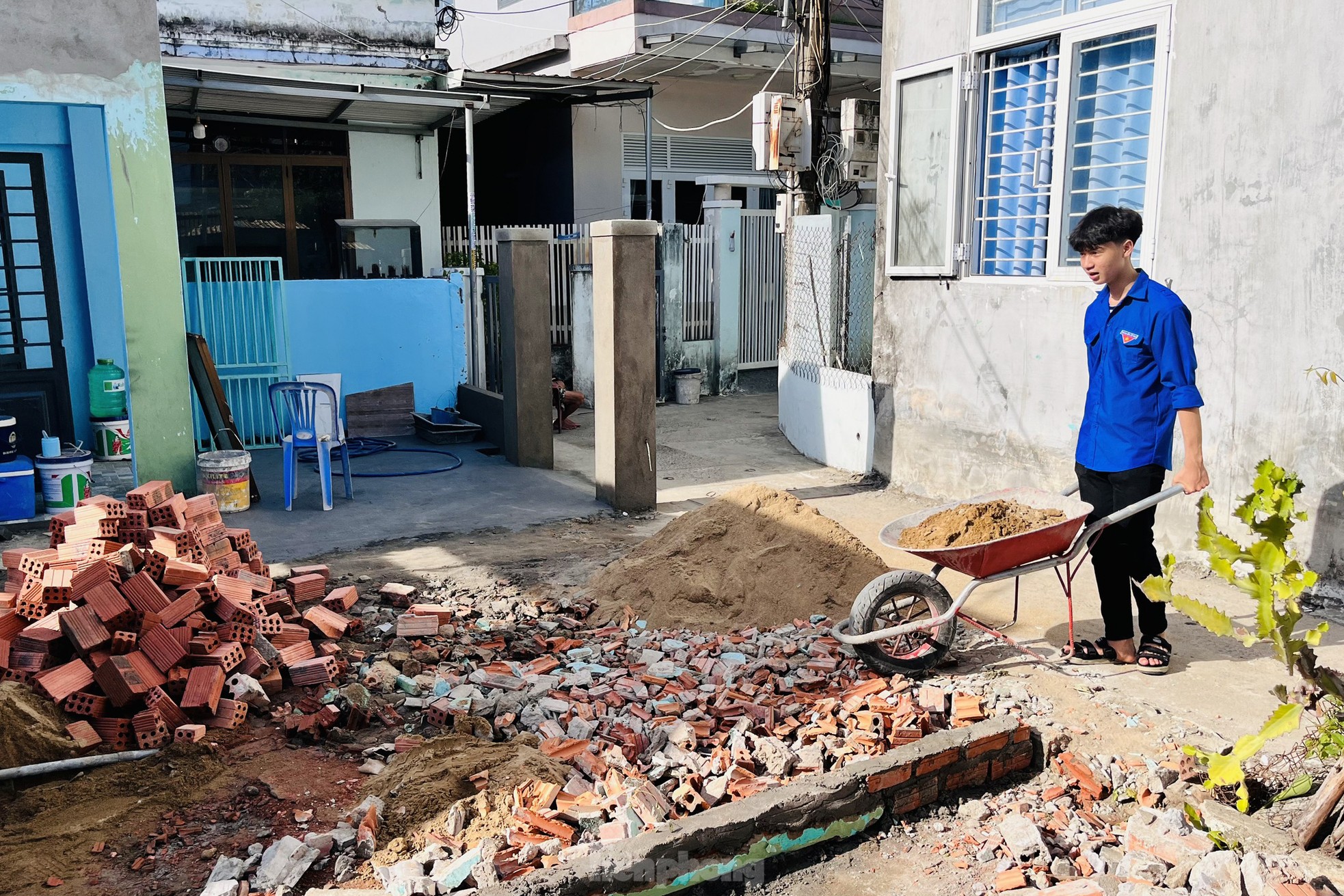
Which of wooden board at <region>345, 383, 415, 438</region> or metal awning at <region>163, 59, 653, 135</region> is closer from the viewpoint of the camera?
metal awning at <region>163, 59, 653, 135</region>

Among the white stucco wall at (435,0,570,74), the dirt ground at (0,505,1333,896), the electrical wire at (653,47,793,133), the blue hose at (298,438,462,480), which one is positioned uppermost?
the white stucco wall at (435,0,570,74)

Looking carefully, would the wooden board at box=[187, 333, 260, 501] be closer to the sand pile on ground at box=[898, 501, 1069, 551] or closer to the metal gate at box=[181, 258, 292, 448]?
the metal gate at box=[181, 258, 292, 448]

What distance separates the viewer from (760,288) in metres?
15.3

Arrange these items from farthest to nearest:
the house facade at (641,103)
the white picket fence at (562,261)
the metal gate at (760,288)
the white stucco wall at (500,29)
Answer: the white stucco wall at (500,29) < the house facade at (641,103) < the metal gate at (760,288) < the white picket fence at (562,261)

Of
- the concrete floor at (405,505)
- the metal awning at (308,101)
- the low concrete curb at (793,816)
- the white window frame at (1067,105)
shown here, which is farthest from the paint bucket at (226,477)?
the white window frame at (1067,105)

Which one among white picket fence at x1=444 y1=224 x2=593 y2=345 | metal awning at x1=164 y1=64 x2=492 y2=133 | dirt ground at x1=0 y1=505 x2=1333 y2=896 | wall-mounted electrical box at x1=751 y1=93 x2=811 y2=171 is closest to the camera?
dirt ground at x1=0 y1=505 x2=1333 y2=896

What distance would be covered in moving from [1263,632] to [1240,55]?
13.8 feet

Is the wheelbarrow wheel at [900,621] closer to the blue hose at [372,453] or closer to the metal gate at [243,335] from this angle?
the blue hose at [372,453]

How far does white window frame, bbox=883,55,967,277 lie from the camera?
7.79m

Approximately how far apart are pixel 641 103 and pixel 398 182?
4.26 m

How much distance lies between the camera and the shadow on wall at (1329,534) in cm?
562

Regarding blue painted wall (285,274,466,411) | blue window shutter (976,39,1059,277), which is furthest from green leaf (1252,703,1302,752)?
blue painted wall (285,274,466,411)

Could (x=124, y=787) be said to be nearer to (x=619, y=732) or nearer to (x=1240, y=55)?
(x=619, y=732)

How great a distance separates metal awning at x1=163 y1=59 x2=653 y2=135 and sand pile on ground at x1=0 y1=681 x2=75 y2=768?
8.27m
